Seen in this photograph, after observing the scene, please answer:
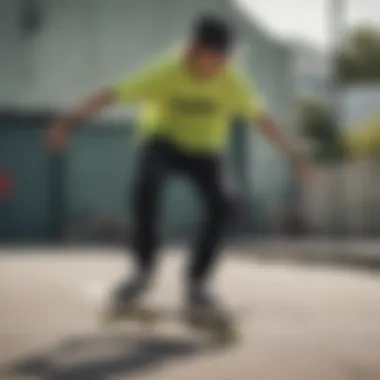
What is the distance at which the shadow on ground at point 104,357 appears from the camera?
11.1 ft

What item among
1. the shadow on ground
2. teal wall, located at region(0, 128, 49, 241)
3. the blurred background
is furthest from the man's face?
teal wall, located at region(0, 128, 49, 241)

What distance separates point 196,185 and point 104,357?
4.62ft

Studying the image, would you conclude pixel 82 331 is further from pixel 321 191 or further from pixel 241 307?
pixel 321 191

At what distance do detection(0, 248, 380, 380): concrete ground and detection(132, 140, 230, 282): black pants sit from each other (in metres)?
0.34

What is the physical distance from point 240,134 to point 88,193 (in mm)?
3098

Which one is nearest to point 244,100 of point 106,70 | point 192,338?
point 192,338

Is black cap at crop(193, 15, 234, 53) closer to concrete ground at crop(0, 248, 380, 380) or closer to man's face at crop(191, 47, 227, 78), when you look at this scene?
man's face at crop(191, 47, 227, 78)

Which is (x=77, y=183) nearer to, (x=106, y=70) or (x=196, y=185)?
(x=106, y=70)

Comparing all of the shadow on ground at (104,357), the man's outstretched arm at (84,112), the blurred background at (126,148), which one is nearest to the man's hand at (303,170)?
the man's outstretched arm at (84,112)

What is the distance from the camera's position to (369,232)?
18453mm

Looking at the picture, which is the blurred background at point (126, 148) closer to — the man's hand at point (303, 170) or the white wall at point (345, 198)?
the white wall at point (345, 198)

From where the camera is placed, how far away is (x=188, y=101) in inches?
191

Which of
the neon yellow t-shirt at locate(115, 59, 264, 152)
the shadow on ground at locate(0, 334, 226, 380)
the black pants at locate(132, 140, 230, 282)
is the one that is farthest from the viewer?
the black pants at locate(132, 140, 230, 282)

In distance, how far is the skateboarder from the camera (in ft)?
15.6
